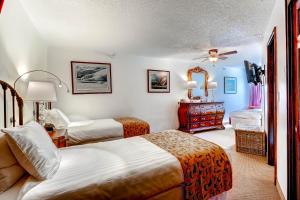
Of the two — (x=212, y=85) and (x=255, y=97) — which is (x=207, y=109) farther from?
(x=255, y=97)

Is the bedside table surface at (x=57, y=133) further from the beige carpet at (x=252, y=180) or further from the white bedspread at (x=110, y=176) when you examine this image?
the beige carpet at (x=252, y=180)

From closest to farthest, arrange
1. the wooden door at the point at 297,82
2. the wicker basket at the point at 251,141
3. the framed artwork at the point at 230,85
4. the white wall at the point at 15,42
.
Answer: the wooden door at the point at 297,82
the white wall at the point at 15,42
the wicker basket at the point at 251,141
the framed artwork at the point at 230,85

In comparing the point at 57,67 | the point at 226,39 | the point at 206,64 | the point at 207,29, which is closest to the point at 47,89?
the point at 57,67

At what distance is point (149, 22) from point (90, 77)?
2.28 m

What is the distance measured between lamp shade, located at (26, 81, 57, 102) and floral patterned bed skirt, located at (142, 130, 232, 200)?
1633mm

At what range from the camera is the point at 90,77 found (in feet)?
13.6

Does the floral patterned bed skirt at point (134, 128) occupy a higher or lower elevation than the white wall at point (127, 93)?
lower

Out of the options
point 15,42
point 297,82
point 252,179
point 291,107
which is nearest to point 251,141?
point 252,179

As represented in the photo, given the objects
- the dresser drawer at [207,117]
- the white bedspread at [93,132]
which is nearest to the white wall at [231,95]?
the dresser drawer at [207,117]

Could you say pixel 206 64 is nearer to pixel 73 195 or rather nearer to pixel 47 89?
pixel 47 89

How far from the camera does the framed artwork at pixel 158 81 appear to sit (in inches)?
194

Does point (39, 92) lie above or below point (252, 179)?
above

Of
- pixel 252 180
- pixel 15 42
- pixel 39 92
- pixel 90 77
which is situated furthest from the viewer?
pixel 90 77

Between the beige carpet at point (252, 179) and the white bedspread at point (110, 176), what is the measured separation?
1.09 metres
